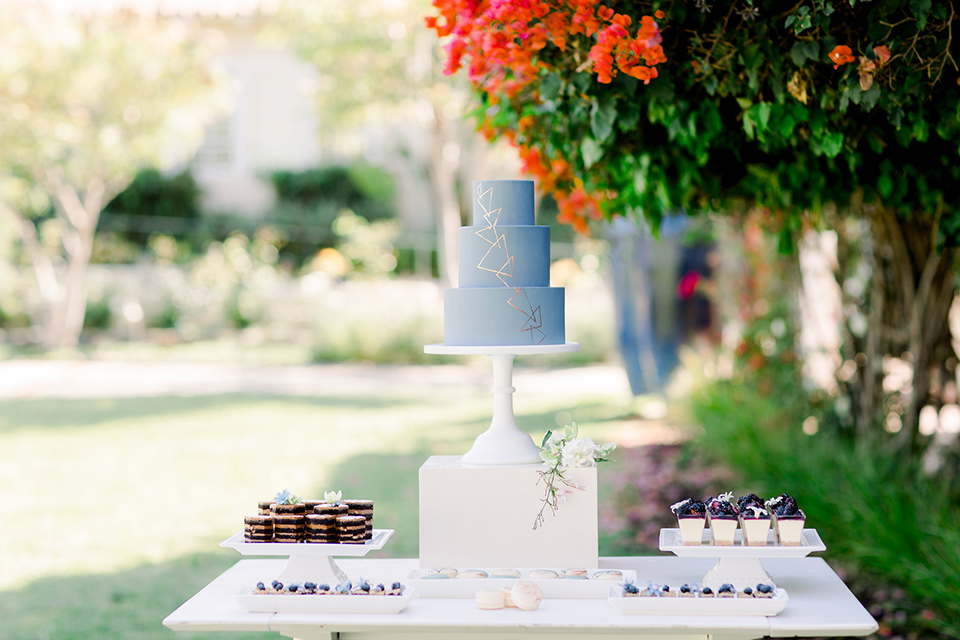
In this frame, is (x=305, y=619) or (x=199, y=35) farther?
(x=199, y=35)

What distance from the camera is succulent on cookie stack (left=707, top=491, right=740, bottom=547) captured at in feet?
7.42

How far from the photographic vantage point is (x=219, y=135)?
19.4 meters

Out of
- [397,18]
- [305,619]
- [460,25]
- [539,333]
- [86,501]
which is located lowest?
[86,501]

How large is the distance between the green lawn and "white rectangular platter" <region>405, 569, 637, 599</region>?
1.31 meters

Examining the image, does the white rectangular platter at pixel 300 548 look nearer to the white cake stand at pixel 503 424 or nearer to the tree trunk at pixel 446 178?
the white cake stand at pixel 503 424

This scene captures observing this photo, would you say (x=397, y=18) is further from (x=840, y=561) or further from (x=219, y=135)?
(x=840, y=561)

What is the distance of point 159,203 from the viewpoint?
715 inches

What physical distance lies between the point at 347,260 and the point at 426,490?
14408 mm

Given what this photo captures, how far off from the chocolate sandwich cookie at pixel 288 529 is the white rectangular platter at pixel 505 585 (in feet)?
0.93

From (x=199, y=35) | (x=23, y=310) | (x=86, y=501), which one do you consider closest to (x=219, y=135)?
(x=199, y=35)

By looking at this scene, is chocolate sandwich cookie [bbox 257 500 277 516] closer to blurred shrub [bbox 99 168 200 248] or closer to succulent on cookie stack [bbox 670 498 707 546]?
succulent on cookie stack [bbox 670 498 707 546]

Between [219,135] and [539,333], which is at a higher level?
[219,135]

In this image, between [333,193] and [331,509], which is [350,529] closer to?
[331,509]

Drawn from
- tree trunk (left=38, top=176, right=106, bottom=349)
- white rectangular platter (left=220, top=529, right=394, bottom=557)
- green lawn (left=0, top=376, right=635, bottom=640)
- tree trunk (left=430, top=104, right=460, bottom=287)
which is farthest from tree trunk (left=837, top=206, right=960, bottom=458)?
tree trunk (left=38, top=176, right=106, bottom=349)
